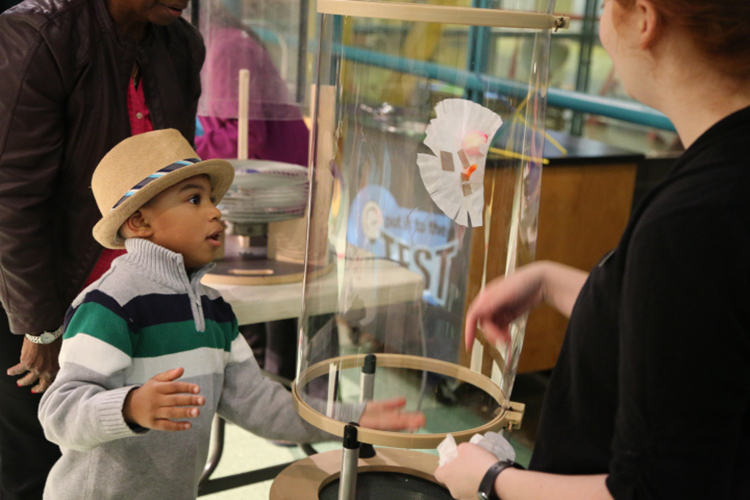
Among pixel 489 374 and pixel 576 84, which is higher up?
pixel 576 84

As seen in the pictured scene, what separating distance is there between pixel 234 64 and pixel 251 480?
990mm

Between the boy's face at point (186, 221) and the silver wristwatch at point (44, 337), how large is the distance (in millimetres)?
296

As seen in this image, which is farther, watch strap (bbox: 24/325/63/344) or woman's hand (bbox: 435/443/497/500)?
watch strap (bbox: 24/325/63/344)

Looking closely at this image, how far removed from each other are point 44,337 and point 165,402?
0.47 m

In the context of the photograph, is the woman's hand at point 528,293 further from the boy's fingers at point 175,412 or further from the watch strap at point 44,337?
the watch strap at point 44,337

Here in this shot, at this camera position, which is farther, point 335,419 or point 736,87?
point 335,419

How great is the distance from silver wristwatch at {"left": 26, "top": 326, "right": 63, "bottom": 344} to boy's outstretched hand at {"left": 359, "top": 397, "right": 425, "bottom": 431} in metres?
0.60

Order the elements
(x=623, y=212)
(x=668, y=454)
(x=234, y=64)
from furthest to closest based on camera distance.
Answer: (x=623, y=212) < (x=234, y=64) < (x=668, y=454)

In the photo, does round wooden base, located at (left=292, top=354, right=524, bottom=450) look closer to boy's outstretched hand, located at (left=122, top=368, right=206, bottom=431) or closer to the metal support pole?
the metal support pole

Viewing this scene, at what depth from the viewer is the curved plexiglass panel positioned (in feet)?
3.48

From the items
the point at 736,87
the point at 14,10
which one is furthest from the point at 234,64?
the point at 736,87

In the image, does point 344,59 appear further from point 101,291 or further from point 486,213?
point 101,291

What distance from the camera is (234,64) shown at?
1902mm

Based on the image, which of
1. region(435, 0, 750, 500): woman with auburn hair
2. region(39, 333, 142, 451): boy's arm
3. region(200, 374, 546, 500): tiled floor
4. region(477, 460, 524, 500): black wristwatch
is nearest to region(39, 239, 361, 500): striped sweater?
region(39, 333, 142, 451): boy's arm
